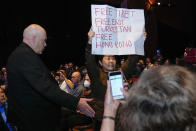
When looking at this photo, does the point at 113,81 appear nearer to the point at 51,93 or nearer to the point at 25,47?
the point at 51,93

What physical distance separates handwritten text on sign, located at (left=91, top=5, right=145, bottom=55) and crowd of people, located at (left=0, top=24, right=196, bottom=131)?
140mm

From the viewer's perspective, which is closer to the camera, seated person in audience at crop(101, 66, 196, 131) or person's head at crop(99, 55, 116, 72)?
seated person in audience at crop(101, 66, 196, 131)

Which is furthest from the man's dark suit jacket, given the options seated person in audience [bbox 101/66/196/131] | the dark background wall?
the dark background wall

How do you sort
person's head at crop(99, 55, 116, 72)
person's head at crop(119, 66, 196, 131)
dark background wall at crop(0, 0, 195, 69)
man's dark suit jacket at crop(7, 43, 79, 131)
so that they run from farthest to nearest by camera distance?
dark background wall at crop(0, 0, 195, 69) < person's head at crop(99, 55, 116, 72) < man's dark suit jacket at crop(7, 43, 79, 131) < person's head at crop(119, 66, 196, 131)

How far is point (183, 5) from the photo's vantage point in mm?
18625

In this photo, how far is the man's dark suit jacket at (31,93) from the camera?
220 centimetres

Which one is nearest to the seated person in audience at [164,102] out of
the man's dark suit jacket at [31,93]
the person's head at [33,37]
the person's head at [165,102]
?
the person's head at [165,102]

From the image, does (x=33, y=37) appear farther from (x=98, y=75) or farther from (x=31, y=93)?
(x=98, y=75)

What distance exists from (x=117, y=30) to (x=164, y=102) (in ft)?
6.86

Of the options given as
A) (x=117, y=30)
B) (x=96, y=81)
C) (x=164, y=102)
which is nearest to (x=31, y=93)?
(x=96, y=81)

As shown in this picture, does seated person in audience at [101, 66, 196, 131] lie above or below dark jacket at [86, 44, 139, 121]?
above

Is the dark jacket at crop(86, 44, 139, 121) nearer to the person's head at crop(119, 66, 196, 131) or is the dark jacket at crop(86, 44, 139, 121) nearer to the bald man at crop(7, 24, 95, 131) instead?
the bald man at crop(7, 24, 95, 131)

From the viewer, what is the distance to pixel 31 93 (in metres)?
2.26

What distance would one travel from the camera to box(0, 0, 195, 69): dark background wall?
13.9m
